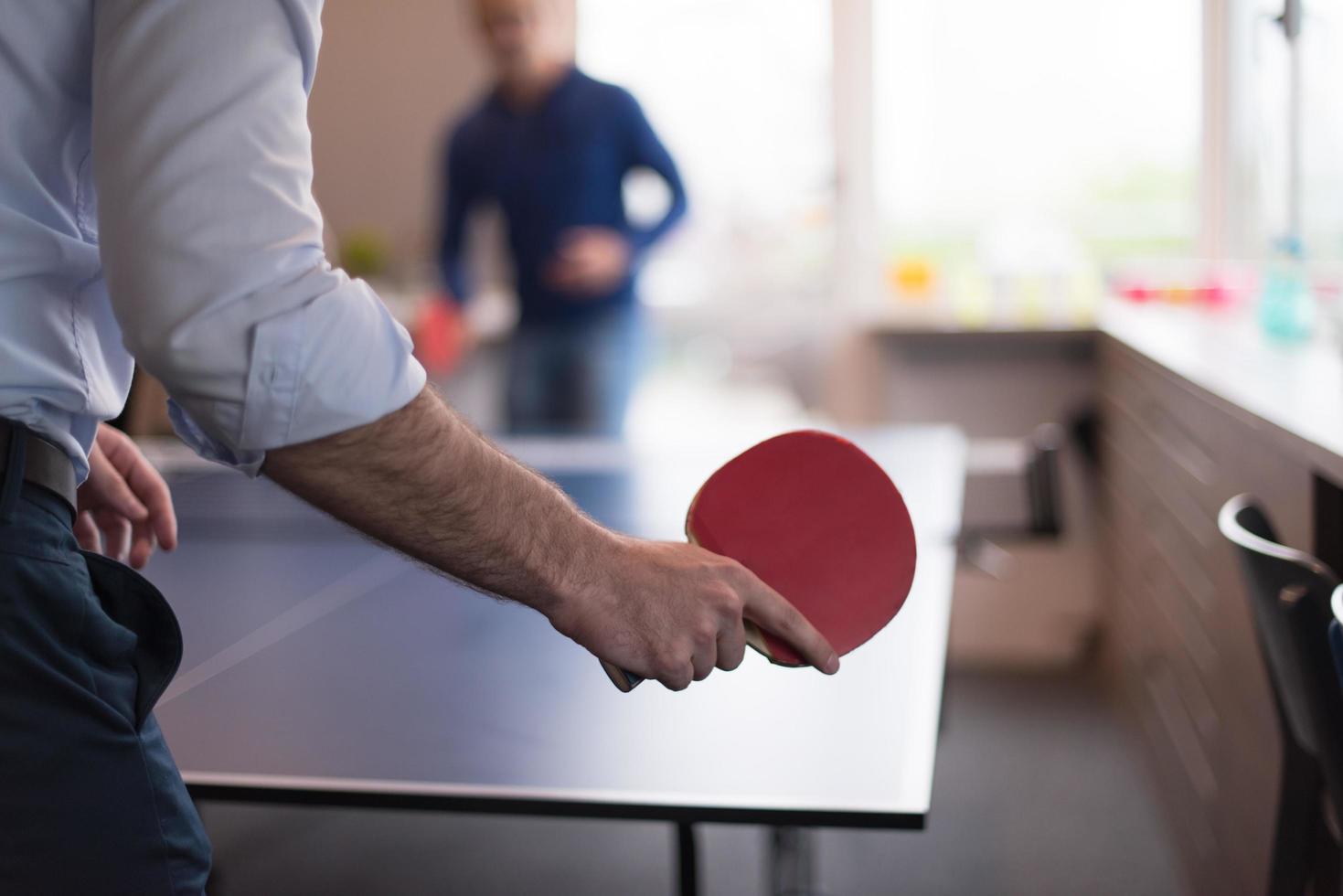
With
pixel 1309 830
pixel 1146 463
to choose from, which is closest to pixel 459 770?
pixel 1309 830

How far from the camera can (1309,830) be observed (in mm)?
1581

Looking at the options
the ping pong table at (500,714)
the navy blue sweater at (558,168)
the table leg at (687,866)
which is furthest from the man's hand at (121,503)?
the navy blue sweater at (558,168)

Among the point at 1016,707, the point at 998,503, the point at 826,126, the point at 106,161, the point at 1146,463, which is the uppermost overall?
the point at 826,126

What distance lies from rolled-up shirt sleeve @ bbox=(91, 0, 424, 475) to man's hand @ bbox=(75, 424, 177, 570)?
0.52 m

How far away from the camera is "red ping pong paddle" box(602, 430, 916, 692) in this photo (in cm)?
96

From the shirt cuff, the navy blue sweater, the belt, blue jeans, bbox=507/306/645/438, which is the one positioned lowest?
blue jeans, bbox=507/306/645/438

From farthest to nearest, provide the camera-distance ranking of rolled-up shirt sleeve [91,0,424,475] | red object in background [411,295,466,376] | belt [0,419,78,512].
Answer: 1. red object in background [411,295,466,376]
2. belt [0,419,78,512]
3. rolled-up shirt sleeve [91,0,424,475]

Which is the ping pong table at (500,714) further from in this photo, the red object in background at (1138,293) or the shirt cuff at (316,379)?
the red object in background at (1138,293)

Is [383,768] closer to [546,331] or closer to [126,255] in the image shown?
[126,255]

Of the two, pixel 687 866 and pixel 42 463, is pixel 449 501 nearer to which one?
pixel 42 463

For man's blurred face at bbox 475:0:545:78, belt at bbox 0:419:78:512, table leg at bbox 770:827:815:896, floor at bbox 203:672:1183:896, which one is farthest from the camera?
man's blurred face at bbox 475:0:545:78

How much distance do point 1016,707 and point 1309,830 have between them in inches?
80.5

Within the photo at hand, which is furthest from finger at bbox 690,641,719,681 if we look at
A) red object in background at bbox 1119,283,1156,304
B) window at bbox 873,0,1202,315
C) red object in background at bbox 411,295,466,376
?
window at bbox 873,0,1202,315

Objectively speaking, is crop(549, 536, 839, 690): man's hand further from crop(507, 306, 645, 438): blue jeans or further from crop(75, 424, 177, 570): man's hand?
crop(507, 306, 645, 438): blue jeans
